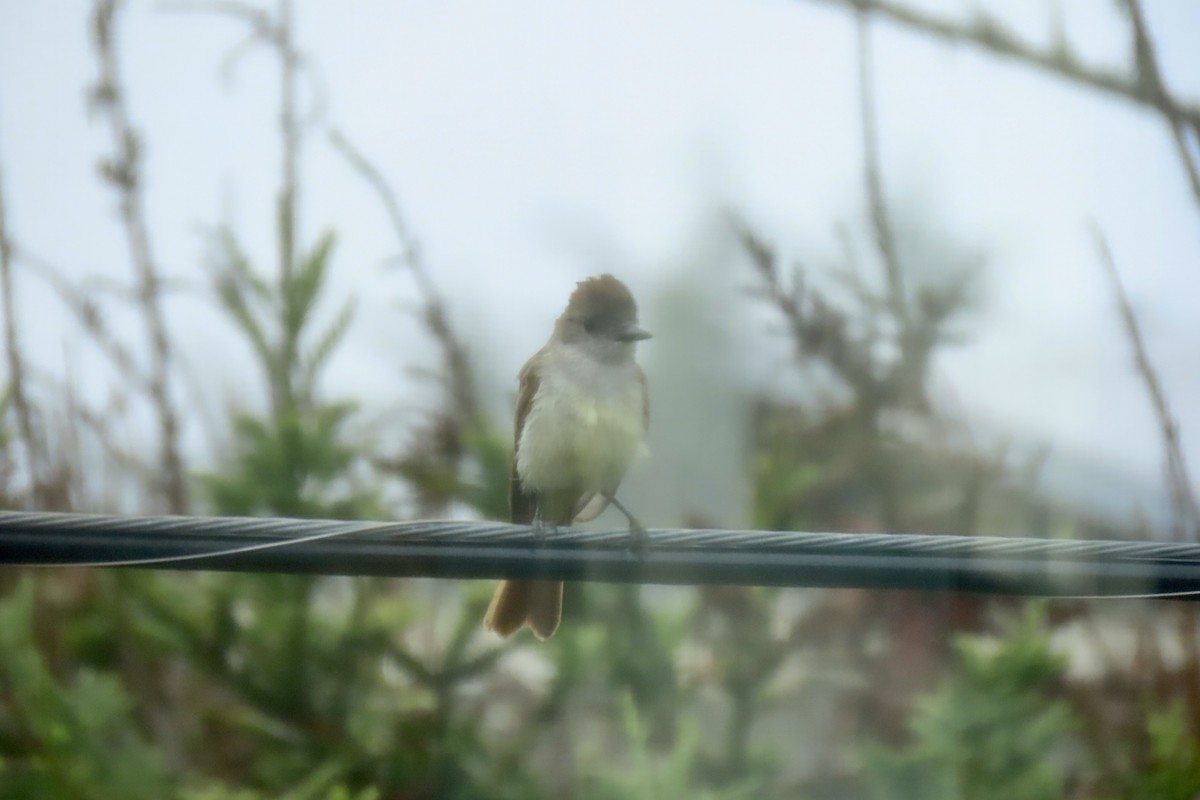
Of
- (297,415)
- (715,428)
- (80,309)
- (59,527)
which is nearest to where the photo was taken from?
(59,527)

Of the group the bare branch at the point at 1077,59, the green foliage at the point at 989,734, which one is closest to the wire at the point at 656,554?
the green foliage at the point at 989,734

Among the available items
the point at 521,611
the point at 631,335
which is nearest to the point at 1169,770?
the point at 521,611

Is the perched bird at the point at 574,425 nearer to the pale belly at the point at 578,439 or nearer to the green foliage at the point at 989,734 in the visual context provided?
the pale belly at the point at 578,439

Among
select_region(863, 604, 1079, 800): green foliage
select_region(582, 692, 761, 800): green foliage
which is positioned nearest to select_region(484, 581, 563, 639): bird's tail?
select_region(582, 692, 761, 800): green foliage

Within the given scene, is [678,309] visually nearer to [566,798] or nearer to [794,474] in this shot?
[794,474]

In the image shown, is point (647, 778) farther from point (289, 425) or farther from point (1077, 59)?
point (1077, 59)

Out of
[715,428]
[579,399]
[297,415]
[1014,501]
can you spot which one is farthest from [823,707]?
[297,415]

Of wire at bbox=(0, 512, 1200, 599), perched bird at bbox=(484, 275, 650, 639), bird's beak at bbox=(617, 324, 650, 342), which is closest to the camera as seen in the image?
wire at bbox=(0, 512, 1200, 599)

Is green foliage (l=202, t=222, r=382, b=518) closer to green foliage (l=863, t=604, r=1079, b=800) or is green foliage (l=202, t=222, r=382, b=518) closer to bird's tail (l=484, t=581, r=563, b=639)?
bird's tail (l=484, t=581, r=563, b=639)
